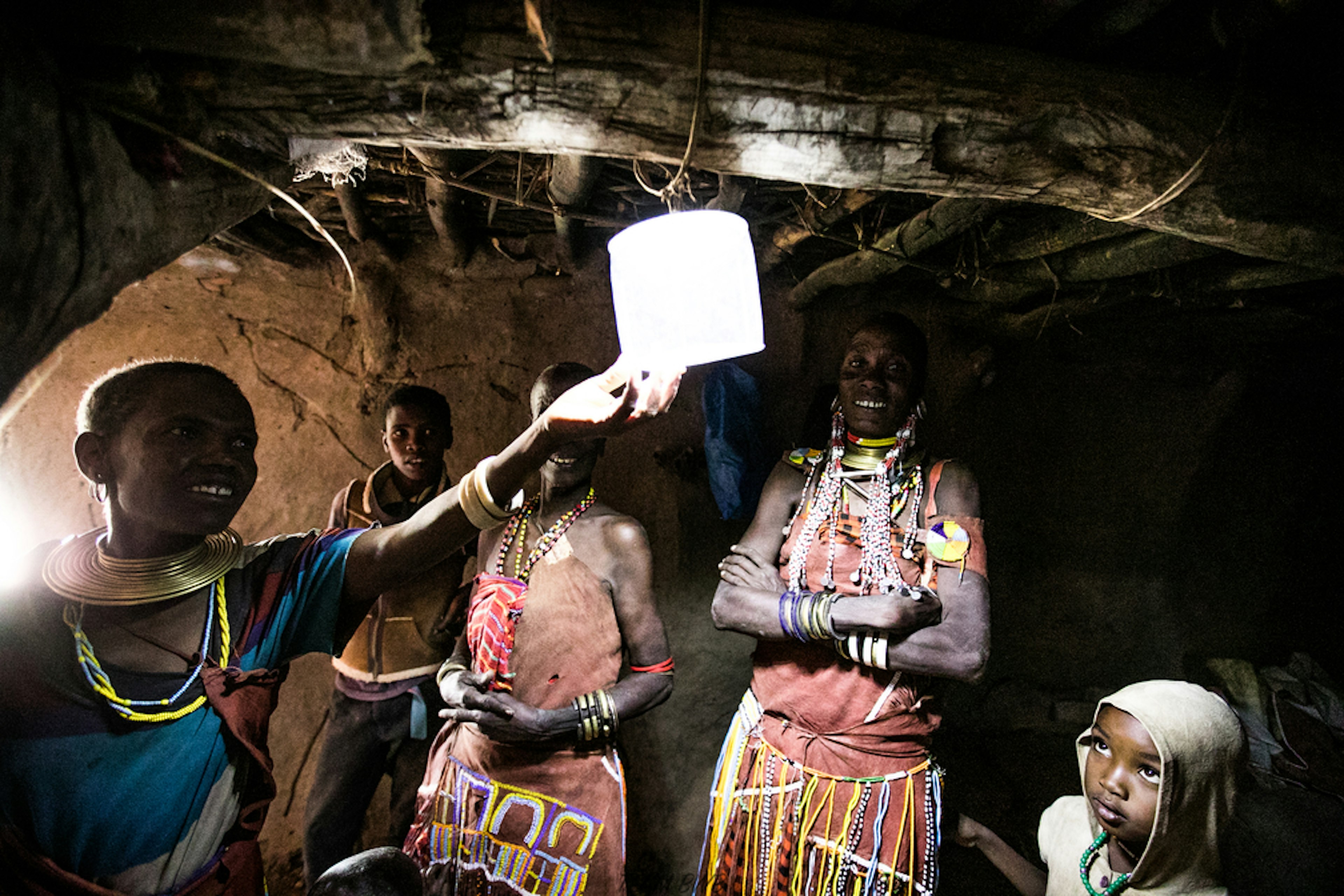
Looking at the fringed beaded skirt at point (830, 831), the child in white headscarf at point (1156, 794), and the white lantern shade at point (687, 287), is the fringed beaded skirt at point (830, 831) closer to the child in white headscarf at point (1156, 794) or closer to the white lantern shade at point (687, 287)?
the child in white headscarf at point (1156, 794)

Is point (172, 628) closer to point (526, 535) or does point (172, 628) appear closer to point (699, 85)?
point (526, 535)

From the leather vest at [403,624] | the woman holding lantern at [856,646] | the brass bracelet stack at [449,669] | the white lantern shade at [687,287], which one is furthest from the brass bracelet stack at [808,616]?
the leather vest at [403,624]

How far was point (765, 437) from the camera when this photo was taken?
3352 mm

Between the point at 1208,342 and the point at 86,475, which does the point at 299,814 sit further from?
the point at 1208,342

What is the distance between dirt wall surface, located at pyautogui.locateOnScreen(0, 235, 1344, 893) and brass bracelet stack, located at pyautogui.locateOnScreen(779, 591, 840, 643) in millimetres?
1285

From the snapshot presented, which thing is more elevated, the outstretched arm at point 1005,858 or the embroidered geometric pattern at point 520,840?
the embroidered geometric pattern at point 520,840

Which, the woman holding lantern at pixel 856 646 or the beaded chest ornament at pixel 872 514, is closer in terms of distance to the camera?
the woman holding lantern at pixel 856 646

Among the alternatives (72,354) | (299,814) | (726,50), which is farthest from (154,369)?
(299,814)

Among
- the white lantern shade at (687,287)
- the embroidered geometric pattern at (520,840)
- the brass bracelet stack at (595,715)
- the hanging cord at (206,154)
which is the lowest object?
the embroidered geometric pattern at (520,840)

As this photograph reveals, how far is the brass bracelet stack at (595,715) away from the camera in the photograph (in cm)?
210

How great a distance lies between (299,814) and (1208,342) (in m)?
6.14

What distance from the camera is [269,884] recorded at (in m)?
3.20

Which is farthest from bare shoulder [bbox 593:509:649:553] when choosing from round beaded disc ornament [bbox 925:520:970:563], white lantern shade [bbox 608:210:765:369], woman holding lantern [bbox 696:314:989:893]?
white lantern shade [bbox 608:210:765:369]

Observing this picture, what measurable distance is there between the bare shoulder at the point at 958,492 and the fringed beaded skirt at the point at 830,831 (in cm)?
87
